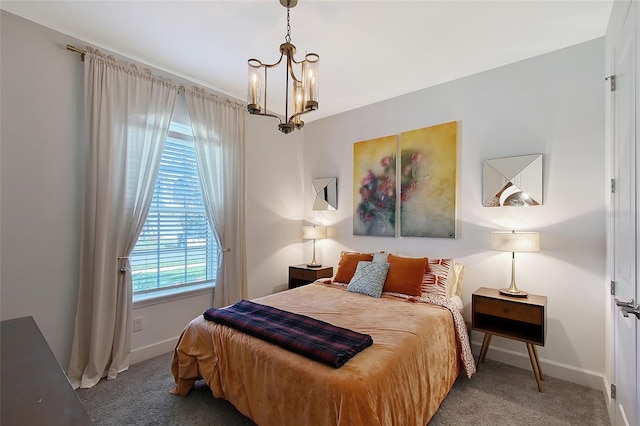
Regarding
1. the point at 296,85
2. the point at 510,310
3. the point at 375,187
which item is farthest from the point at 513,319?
the point at 296,85

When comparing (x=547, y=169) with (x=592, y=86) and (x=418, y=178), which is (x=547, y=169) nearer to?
(x=592, y=86)

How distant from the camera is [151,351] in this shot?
9.35 ft

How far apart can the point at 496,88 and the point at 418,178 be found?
1134 millimetres

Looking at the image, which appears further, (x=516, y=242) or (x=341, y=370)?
(x=516, y=242)

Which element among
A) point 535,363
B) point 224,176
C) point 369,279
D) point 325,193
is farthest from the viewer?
point 325,193

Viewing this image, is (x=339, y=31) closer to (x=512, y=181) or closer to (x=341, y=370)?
(x=512, y=181)

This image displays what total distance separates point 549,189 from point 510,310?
113 centimetres

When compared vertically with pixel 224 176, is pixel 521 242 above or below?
below

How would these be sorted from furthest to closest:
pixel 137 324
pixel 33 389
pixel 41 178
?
pixel 137 324 → pixel 41 178 → pixel 33 389

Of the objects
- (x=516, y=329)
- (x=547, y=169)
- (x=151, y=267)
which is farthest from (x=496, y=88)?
(x=151, y=267)

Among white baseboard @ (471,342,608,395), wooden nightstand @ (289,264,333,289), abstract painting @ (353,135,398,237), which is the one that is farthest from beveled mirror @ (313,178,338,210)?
white baseboard @ (471,342,608,395)

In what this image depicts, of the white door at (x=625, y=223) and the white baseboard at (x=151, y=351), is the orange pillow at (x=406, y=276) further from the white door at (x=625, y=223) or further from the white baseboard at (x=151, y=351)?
the white baseboard at (x=151, y=351)

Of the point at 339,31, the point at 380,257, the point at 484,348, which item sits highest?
the point at 339,31

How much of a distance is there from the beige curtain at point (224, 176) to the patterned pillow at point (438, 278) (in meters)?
2.06
